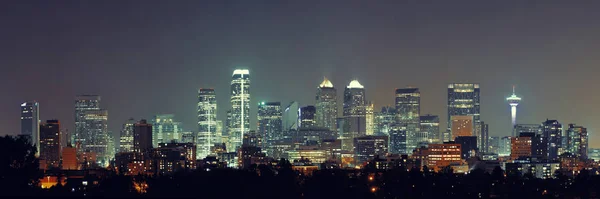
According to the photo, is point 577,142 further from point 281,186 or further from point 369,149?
point 281,186

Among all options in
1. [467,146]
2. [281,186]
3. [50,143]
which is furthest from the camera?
[467,146]

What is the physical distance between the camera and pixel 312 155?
195 m

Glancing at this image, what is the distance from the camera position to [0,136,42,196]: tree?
6249 cm

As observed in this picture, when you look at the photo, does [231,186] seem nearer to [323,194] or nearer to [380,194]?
[323,194]

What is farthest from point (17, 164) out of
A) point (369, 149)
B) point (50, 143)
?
point (369, 149)

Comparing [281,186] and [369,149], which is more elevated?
[369,149]

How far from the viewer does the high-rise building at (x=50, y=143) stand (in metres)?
165

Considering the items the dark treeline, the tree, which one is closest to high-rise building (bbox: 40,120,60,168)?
the dark treeline

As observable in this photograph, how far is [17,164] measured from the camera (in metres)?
66.4

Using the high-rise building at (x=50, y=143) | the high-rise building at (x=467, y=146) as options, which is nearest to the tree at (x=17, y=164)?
the high-rise building at (x=50, y=143)

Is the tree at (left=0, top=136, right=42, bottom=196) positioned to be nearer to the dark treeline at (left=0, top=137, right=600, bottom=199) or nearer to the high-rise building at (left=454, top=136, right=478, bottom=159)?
the dark treeline at (left=0, top=137, right=600, bottom=199)

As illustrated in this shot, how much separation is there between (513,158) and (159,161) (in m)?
58.7

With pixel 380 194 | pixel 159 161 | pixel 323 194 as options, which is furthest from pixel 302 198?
pixel 159 161

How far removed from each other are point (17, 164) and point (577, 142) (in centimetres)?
14459
